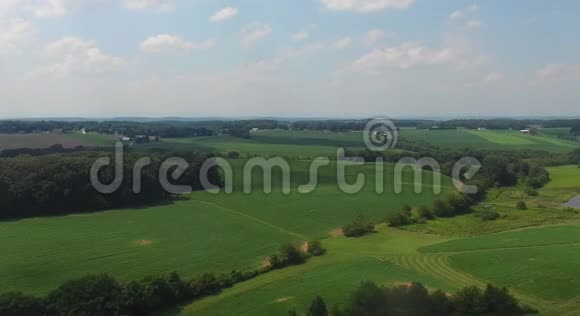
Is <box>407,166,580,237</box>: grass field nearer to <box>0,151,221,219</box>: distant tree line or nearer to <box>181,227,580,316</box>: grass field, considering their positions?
<box>181,227,580,316</box>: grass field

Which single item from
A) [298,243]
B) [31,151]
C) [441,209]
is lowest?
[298,243]

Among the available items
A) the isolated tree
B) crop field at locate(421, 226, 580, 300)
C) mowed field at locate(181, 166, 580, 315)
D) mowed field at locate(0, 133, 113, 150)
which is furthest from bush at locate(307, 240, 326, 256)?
mowed field at locate(0, 133, 113, 150)

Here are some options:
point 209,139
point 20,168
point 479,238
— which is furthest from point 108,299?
point 209,139

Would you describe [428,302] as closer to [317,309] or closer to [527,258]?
[317,309]

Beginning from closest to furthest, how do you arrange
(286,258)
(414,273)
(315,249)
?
1. (414,273)
2. (286,258)
3. (315,249)

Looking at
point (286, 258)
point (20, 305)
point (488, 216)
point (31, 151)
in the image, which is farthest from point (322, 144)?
point (20, 305)

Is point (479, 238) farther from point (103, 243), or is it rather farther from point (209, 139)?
point (209, 139)

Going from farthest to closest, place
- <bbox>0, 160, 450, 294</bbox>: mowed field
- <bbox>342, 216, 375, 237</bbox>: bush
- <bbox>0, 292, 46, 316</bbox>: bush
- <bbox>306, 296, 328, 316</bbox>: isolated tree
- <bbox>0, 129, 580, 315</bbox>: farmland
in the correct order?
<bbox>342, 216, 375, 237</bbox>: bush < <bbox>0, 160, 450, 294</bbox>: mowed field < <bbox>0, 129, 580, 315</bbox>: farmland < <bbox>0, 292, 46, 316</bbox>: bush < <bbox>306, 296, 328, 316</bbox>: isolated tree
